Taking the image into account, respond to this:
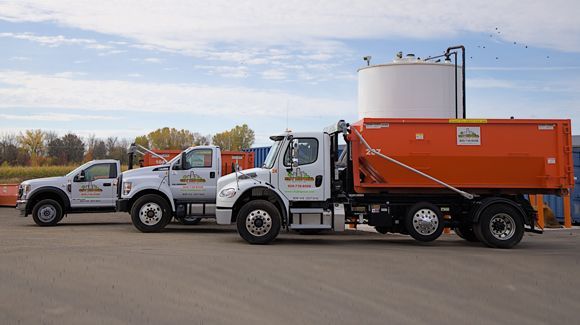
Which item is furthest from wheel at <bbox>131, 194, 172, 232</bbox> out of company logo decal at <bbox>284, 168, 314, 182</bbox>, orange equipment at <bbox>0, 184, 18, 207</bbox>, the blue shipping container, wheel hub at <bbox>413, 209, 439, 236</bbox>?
orange equipment at <bbox>0, 184, 18, 207</bbox>

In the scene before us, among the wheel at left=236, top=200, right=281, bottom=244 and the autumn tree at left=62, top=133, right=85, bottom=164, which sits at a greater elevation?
the autumn tree at left=62, top=133, right=85, bottom=164

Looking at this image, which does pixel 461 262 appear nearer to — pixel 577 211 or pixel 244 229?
pixel 244 229

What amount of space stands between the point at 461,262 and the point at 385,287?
9.55 ft

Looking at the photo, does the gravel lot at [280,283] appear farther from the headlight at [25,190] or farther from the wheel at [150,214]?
the headlight at [25,190]

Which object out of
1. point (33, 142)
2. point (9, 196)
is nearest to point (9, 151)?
point (33, 142)

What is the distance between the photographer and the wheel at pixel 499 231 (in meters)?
13.4

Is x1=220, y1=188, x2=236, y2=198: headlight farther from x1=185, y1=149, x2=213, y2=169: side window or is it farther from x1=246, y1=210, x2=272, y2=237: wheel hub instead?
x1=185, y1=149, x2=213, y2=169: side window

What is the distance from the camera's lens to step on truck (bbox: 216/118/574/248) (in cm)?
1343

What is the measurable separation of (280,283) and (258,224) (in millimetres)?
4828

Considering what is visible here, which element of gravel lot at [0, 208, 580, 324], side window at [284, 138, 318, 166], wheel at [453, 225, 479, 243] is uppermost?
side window at [284, 138, 318, 166]

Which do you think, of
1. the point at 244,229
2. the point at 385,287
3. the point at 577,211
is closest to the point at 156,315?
the point at 385,287

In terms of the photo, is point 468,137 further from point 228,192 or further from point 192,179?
point 192,179

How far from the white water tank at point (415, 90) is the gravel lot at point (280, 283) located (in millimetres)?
7277

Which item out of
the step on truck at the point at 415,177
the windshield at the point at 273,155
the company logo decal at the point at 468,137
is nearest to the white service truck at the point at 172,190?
the step on truck at the point at 415,177
